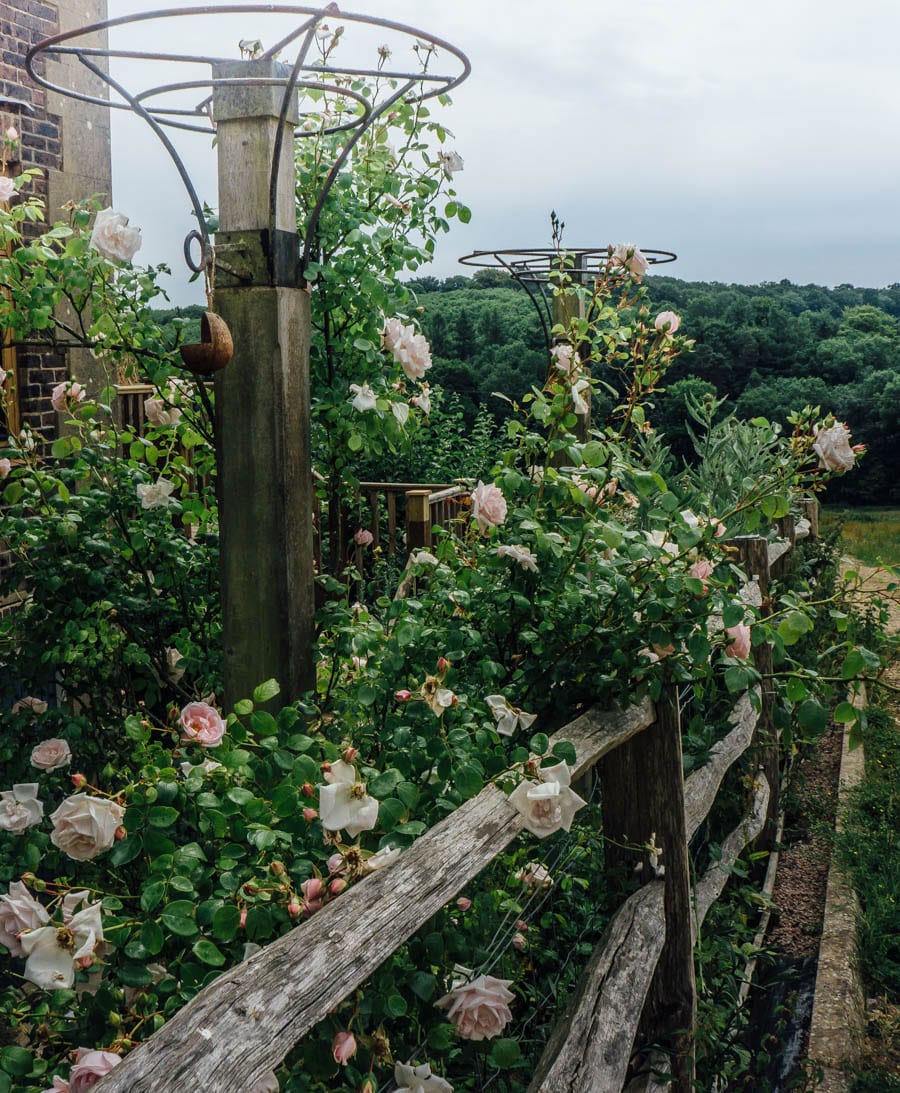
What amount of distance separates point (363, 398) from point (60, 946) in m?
1.50

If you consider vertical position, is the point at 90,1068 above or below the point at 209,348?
below

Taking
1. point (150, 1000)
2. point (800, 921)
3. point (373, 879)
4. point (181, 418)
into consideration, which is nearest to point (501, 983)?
Result: point (373, 879)

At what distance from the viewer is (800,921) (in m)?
3.96

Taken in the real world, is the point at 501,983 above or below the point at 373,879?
below

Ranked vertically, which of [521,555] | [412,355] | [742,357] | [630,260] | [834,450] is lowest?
[521,555]

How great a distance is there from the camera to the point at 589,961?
220 cm

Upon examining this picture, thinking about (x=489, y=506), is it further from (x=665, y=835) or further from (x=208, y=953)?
(x=208, y=953)

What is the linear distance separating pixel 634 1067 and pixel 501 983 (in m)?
0.97

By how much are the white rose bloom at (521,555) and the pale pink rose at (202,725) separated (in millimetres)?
668

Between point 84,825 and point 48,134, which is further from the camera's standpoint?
point 48,134

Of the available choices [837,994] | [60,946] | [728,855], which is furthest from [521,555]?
[837,994]

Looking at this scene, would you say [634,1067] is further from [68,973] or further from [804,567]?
[804,567]

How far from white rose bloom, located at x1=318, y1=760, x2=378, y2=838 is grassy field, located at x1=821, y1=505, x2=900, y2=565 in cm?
939

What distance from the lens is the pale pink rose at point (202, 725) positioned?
1.77 meters
